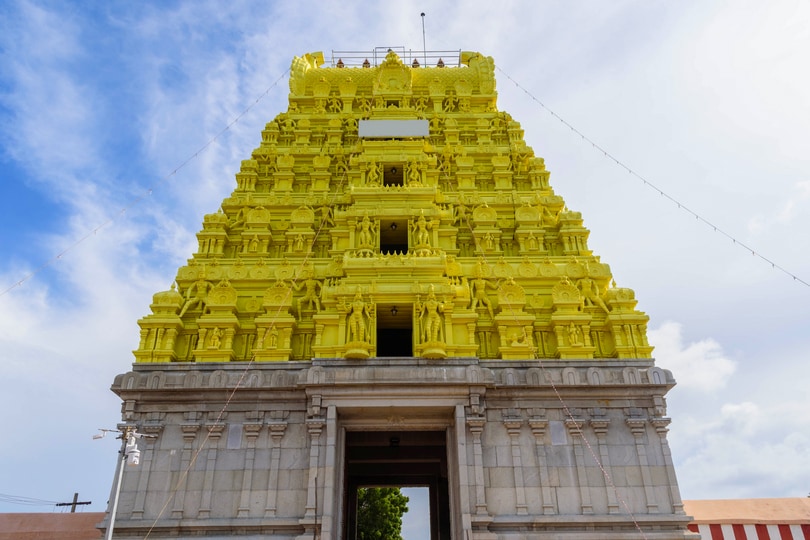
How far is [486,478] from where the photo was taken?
19016 mm

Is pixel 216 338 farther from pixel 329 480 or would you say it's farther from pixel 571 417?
pixel 571 417

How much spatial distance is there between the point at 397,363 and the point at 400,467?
9.99m

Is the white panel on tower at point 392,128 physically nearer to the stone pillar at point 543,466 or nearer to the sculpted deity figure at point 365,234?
the sculpted deity figure at point 365,234

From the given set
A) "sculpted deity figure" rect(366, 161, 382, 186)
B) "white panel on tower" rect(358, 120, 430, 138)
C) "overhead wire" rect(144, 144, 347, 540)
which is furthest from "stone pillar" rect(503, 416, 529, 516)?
"white panel on tower" rect(358, 120, 430, 138)

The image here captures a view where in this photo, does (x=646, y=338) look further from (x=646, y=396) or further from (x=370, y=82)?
(x=370, y=82)

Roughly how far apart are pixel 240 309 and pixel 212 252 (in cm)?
353

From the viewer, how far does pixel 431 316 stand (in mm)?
21672

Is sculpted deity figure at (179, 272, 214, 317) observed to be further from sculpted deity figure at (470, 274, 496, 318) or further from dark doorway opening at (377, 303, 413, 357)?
sculpted deity figure at (470, 274, 496, 318)

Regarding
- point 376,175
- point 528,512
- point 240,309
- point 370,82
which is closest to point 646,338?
point 528,512

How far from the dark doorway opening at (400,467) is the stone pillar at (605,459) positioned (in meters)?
6.46

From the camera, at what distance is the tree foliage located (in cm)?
4503

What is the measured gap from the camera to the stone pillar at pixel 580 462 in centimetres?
1880

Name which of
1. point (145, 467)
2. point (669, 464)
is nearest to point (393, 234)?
point (145, 467)

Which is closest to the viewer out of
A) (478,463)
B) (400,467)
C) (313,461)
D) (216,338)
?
(313,461)
